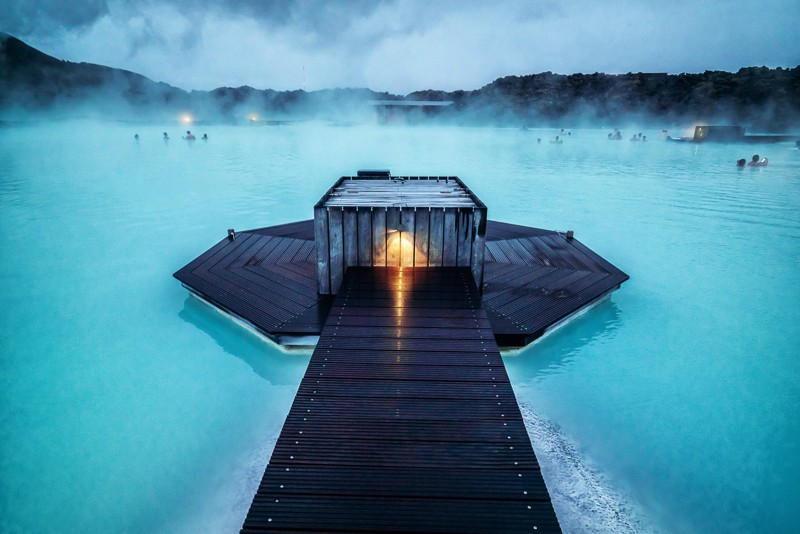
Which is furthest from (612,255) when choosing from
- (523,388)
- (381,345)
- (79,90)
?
(79,90)

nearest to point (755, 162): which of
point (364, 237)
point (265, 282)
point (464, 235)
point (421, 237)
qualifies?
point (464, 235)

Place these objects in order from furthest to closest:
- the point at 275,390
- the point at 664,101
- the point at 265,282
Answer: the point at 664,101 < the point at 265,282 < the point at 275,390

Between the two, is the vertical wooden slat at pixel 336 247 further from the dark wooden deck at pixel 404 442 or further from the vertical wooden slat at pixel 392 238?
the dark wooden deck at pixel 404 442

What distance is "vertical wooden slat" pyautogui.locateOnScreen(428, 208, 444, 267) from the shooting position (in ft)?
20.9

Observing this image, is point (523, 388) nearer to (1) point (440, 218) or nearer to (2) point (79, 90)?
(1) point (440, 218)

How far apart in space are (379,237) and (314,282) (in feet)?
5.69

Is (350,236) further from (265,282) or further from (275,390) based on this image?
(275,390)

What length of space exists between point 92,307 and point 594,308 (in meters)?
10.2

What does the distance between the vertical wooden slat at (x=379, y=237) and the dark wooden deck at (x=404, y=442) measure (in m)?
1.79

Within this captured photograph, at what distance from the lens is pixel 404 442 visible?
3236mm

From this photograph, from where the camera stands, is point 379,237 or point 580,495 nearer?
point 580,495

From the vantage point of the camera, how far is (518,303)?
276 inches

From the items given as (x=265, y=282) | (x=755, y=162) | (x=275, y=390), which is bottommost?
(x=275, y=390)

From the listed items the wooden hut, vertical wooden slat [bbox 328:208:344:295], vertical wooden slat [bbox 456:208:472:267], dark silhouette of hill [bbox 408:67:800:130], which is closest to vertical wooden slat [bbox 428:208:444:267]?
the wooden hut
